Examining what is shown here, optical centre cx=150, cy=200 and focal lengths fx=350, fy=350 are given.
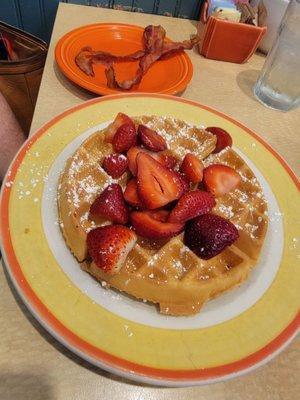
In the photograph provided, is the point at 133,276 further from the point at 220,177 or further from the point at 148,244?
the point at 220,177

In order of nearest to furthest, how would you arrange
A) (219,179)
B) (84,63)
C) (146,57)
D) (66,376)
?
(66,376), (219,179), (84,63), (146,57)

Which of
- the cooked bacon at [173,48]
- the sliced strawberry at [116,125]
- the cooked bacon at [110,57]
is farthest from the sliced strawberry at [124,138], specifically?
the cooked bacon at [173,48]

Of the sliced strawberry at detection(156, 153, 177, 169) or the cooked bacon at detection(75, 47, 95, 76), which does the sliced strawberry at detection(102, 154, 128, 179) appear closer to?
the sliced strawberry at detection(156, 153, 177, 169)

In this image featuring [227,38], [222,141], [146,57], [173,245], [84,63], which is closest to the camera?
[173,245]

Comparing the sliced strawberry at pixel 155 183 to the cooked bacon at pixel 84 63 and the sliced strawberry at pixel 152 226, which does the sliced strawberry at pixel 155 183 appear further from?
the cooked bacon at pixel 84 63

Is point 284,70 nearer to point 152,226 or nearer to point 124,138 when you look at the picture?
point 124,138

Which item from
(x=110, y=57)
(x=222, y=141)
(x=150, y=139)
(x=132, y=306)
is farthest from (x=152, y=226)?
(x=110, y=57)
